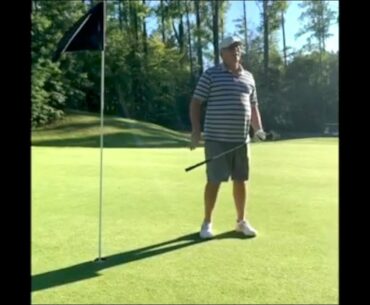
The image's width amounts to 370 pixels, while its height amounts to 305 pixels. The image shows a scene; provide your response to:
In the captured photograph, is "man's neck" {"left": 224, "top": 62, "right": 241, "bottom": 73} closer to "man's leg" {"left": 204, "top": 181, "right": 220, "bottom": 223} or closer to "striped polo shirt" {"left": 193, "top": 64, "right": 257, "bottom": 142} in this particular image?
"striped polo shirt" {"left": 193, "top": 64, "right": 257, "bottom": 142}

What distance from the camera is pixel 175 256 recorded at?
80.9 inches

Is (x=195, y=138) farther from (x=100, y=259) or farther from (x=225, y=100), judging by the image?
(x=100, y=259)

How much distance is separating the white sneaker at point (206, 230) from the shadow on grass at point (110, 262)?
0.03m

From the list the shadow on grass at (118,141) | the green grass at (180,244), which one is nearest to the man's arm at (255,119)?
the green grass at (180,244)

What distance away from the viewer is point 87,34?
162 centimetres

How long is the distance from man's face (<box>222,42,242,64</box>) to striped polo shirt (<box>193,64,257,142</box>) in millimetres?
47

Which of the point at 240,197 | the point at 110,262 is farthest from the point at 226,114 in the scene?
the point at 110,262

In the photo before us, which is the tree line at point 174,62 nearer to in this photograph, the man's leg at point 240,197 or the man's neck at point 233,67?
the man's neck at point 233,67

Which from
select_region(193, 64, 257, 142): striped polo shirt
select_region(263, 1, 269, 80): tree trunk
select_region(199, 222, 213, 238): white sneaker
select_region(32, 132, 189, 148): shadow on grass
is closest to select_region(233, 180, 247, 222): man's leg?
select_region(199, 222, 213, 238): white sneaker

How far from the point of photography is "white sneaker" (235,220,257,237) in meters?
2.42

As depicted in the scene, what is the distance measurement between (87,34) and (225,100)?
2.96 feet
